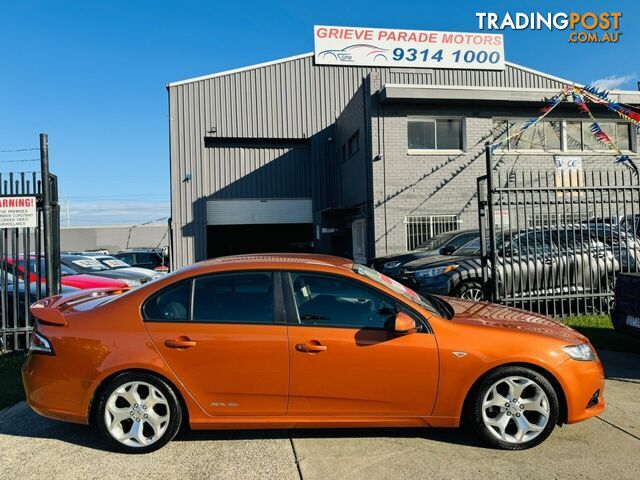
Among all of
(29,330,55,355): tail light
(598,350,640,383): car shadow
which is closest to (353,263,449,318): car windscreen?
(29,330,55,355): tail light

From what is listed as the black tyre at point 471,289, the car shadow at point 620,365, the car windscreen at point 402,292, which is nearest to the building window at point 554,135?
the black tyre at point 471,289

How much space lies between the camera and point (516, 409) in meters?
3.65

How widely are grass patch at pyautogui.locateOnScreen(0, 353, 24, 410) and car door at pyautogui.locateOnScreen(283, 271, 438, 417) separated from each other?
3159mm

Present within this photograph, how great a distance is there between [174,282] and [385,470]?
205 cm

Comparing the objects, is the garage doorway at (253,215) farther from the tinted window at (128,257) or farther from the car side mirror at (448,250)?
the car side mirror at (448,250)

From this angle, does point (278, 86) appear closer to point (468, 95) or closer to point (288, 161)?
point (288, 161)

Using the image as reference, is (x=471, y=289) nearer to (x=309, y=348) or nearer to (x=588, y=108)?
(x=309, y=348)

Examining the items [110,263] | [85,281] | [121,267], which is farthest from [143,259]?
[85,281]

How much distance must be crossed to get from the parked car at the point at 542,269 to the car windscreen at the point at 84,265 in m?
6.39

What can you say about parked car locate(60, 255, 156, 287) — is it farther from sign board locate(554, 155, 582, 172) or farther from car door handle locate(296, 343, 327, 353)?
sign board locate(554, 155, 582, 172)

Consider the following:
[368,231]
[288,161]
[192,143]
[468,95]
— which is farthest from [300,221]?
[468,95]

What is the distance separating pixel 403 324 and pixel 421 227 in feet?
40.2

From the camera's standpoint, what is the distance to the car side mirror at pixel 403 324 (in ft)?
11.7

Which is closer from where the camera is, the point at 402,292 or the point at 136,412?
the point at 136,412
